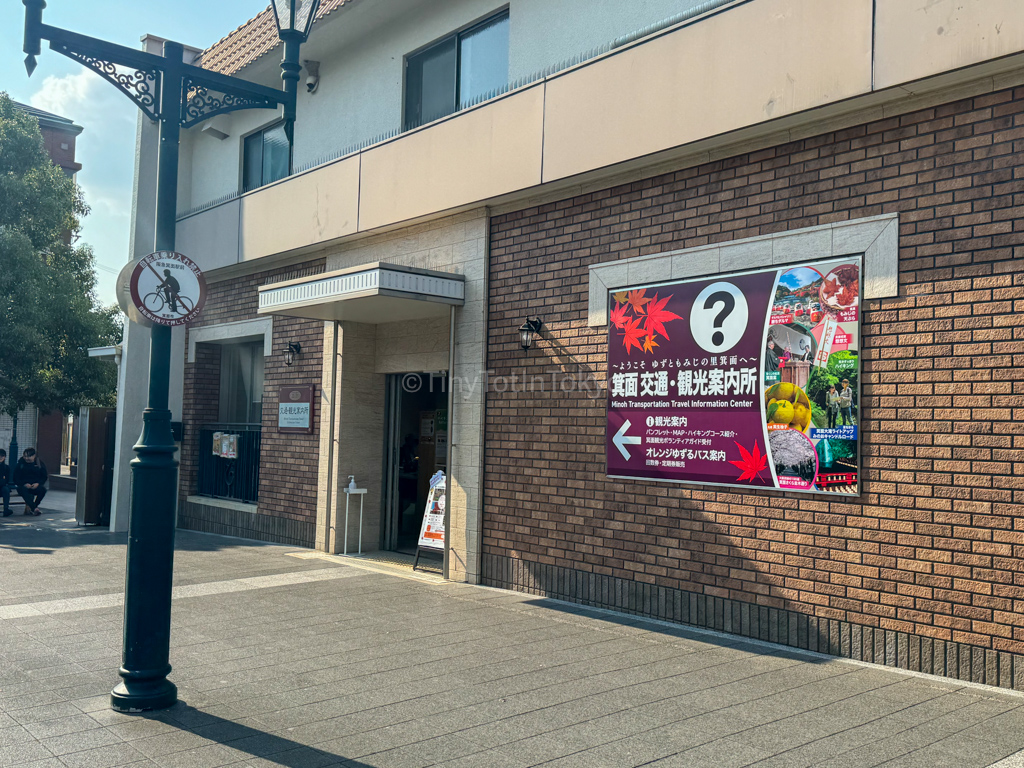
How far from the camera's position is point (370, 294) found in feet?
31.0

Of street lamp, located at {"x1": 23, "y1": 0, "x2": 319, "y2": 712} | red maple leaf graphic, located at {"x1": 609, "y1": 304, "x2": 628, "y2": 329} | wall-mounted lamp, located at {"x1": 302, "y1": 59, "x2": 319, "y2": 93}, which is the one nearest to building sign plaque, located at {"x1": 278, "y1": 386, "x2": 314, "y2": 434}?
wall-mounted lamp, located at {"x1": 302, "y1": 59, "x2": 319, "y2": 93}

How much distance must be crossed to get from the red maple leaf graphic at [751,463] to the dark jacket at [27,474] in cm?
1667

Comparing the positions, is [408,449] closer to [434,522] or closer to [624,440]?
[434,522]

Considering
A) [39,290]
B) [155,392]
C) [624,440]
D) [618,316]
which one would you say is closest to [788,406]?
[624,440]

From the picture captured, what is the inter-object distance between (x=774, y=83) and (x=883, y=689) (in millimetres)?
4705

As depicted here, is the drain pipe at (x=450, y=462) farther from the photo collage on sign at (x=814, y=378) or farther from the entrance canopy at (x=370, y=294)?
the photo collage on sign at (x=814, y=378)

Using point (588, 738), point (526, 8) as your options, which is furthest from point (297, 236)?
point (588, 738)

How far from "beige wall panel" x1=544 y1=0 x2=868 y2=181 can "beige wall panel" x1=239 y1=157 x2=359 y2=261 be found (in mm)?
3834

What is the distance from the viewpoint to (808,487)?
22.6ft

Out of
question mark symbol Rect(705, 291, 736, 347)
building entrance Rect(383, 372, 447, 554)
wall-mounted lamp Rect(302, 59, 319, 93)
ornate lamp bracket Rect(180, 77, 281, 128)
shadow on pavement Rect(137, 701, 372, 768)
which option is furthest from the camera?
wall-mounted lamp Rect(302, 59, 319, 93)

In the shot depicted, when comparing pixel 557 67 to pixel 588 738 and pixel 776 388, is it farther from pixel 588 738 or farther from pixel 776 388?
pixel 588 738

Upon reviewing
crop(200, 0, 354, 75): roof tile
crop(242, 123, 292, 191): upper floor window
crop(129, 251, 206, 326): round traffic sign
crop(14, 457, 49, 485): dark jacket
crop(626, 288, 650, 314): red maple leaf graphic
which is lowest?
crop(14, 457, 49, 485): dark jacket

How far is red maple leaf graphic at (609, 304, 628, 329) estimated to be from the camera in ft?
27.6

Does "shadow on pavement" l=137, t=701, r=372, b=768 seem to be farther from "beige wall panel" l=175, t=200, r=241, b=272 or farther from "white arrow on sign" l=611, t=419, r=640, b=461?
"beige wall panel" l=175, t=200, r=241, b=272
